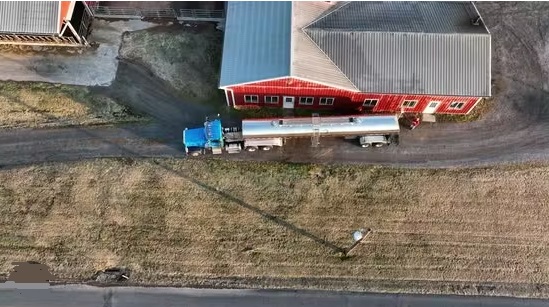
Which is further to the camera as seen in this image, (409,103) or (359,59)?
(409,103)

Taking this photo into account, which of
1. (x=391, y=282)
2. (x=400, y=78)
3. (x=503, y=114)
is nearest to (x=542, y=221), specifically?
(x=503, y=114)

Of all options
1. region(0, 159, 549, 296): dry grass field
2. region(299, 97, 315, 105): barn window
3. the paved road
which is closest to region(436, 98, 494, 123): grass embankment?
region(0, 159, 549, 296): dry grass field

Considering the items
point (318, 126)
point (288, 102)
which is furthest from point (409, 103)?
point (288, 102)

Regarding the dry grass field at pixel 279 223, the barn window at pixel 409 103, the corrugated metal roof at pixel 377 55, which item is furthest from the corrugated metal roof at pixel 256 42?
the barn window at pixel 409 103

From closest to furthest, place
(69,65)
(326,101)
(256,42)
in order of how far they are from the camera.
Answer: (256,42) < (326,101) < (69,65)

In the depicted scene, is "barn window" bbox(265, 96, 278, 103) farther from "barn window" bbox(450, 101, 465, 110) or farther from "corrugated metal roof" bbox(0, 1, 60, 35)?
"corrugated metal roof" bbox(0, 1, 60, 35)

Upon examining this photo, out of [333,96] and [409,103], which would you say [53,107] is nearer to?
[333,96]
